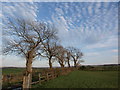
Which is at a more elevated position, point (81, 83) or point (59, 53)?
point (59, 53)

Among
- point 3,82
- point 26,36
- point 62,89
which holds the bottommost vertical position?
point 3,82

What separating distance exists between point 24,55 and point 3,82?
Result: 819 centimetres

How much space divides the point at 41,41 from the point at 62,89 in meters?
15.1

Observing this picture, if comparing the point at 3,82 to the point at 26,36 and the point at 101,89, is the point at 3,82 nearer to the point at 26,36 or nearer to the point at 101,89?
the point at 26,36

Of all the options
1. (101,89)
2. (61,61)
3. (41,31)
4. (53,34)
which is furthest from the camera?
(61,61)

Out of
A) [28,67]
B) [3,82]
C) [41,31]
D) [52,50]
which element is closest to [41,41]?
[41,31]

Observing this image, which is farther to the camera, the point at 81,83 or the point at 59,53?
the point at 59,53

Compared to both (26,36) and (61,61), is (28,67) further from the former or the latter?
(61,61)

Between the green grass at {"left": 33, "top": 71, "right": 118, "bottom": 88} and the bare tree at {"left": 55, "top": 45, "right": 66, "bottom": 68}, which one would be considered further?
the bare tree at {"left": 55, "top": 45, "right": 66, "bottom": 68}

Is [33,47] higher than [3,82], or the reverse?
[33,47]

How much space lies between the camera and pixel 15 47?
68.1 feet

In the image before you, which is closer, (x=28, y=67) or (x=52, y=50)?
(x=28, y=67)

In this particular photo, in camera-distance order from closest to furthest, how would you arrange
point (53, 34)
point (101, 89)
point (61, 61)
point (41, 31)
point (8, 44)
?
point (101, 89) → point (8, 44) → point (41, 31) → point (53, 34) → point (61, 61)

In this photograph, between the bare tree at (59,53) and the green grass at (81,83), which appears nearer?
the green grass at (81,83)
